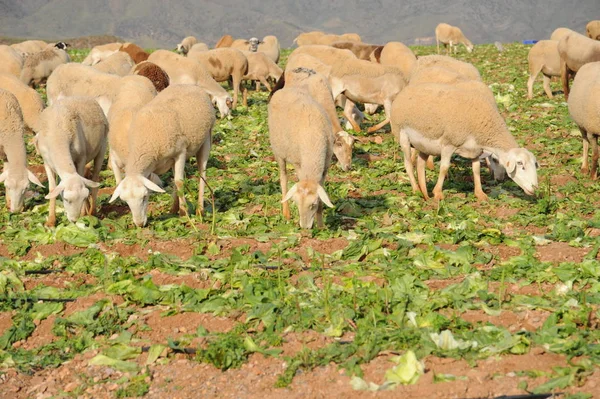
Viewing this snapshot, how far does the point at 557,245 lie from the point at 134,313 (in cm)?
511

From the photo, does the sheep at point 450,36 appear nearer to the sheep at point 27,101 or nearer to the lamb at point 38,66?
the lamb at point 38,66

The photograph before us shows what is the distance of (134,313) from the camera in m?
7.67

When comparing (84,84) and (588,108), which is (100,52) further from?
(588,108)

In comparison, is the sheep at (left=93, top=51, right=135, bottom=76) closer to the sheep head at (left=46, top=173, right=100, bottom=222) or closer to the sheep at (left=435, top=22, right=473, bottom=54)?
the sheep head at (left=46, top=173, right=100, bottom=222)

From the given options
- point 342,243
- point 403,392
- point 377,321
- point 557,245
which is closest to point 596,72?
point 557,245

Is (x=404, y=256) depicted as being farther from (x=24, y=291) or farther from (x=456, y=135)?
(x=24, y=291)

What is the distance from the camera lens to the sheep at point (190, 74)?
20.0 m

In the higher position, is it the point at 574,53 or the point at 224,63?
the point at 574,53

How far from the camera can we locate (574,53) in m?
21.3

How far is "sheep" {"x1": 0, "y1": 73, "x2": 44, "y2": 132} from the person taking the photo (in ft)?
44.4

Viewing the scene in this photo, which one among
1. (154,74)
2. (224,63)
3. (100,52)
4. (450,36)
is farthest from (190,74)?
(450,36)

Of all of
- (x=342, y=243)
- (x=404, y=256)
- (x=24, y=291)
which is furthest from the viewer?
(x=342, y=243)

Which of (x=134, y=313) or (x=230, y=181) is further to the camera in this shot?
(x=230, y=181)

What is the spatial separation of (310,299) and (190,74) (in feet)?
44.4
